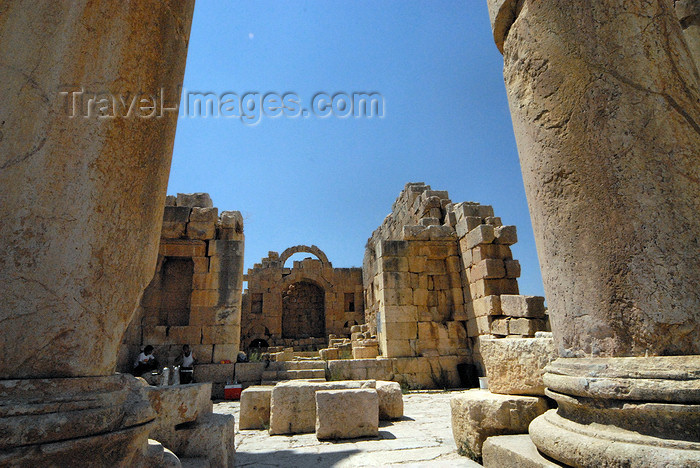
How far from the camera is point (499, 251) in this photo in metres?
9.12

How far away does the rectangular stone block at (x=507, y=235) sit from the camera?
356 inches

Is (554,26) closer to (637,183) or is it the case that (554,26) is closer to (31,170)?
(637,183)

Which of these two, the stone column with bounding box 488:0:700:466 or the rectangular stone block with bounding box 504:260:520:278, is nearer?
the stone column with bounding box 488:0:700:466

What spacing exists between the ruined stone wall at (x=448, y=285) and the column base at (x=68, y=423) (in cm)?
784

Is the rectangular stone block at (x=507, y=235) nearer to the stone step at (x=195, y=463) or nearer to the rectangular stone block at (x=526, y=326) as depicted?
the rectangular stone block at (x=526, y=326)

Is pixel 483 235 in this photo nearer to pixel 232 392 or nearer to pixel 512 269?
pixel 512 269

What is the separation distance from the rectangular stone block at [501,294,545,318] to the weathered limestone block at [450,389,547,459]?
15.4 feet

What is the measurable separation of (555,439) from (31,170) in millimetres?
2755

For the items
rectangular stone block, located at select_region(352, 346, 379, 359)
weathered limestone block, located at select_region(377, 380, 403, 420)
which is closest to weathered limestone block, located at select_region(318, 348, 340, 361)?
rectangular stone block, located at select_region(352, 346, 379, 359)

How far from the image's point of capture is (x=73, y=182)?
1.73 metres

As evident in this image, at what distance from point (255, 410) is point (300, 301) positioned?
14544 mm

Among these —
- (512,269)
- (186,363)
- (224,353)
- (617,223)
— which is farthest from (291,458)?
(512,269)

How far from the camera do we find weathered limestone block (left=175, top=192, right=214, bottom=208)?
986 centimetres

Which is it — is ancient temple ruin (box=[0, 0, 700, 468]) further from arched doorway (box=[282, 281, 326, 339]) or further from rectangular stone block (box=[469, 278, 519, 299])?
arched doorway (box=[282, 281, 326, 339])
